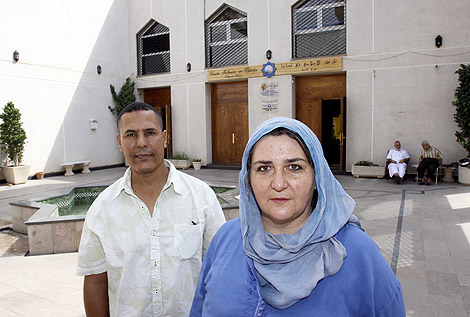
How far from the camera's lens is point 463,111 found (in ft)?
29.3

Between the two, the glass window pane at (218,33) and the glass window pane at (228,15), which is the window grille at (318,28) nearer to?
the glass window pane at (228,15)

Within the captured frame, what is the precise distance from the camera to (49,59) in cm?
1134

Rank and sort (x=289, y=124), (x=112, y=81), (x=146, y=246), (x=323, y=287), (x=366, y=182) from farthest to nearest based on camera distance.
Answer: (x=112, y=81) < (x=366, y=182) < (x=146, y=246) < (x=289, y=124) < (x=323, y=287)

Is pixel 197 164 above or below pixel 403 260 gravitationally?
above

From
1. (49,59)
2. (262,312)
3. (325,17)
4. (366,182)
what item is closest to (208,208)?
(262,312)

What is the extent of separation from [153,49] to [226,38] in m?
3.28

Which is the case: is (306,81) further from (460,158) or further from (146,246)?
(146,246)

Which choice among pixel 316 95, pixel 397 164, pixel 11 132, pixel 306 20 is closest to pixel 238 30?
pixel 306 20

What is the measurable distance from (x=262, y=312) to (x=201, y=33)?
41.9 feet

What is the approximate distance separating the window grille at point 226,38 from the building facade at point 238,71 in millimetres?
41

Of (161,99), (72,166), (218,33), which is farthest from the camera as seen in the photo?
(161,99)

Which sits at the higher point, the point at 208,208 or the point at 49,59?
the point at 49,59

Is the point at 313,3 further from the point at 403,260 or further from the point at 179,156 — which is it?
the point at 403,260

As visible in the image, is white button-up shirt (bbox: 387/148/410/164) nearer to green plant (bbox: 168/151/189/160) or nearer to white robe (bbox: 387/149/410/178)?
white robe (bbox: 387/149/410/178)
